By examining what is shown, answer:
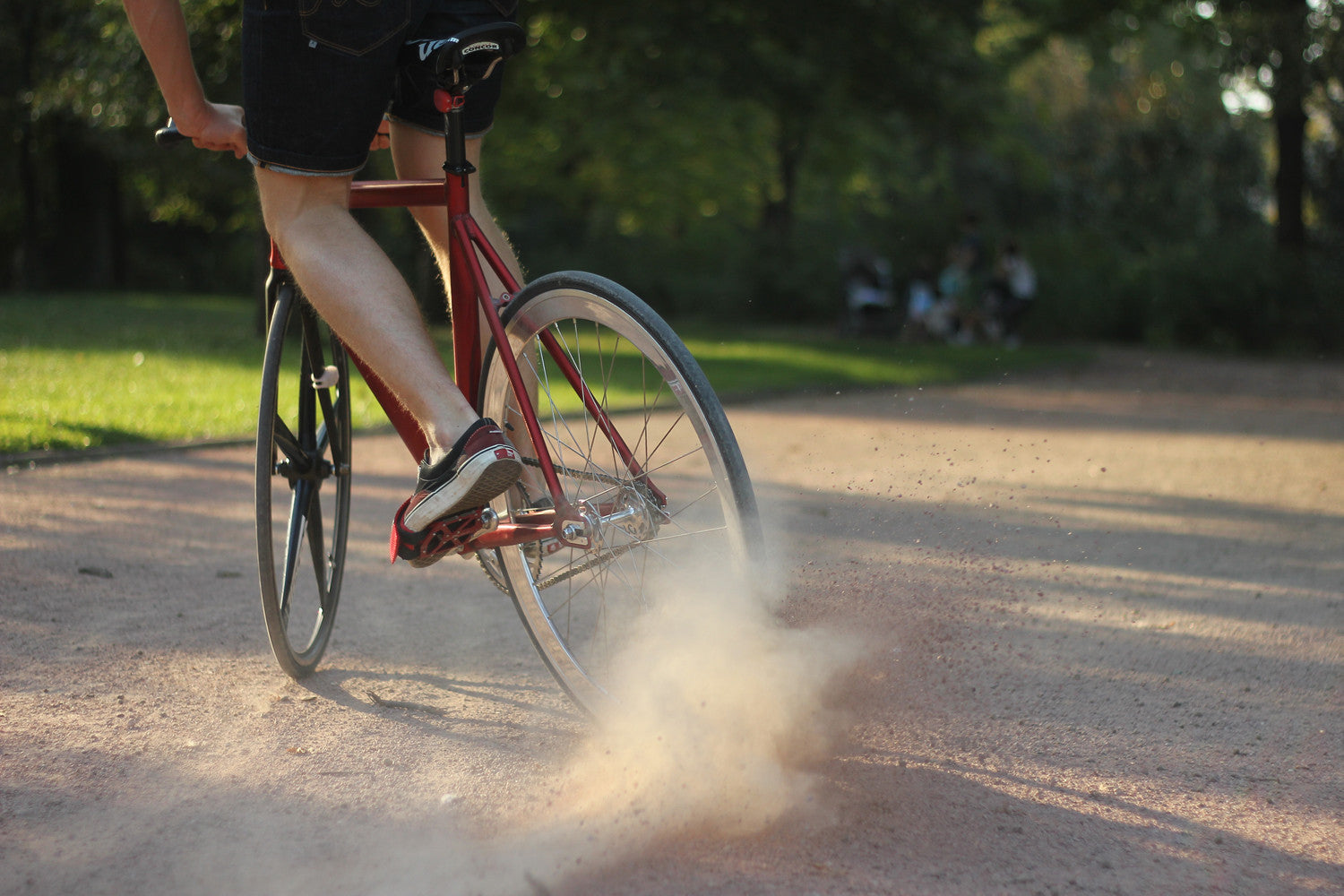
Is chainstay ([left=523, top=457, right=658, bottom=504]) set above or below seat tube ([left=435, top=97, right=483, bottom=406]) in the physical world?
below

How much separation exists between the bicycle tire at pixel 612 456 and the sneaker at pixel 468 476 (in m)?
0.20

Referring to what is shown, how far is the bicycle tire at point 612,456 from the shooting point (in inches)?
90.2

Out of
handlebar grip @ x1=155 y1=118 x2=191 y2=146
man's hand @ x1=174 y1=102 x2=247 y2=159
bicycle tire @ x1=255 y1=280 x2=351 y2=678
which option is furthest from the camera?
bicycle tire @ x1=255 y1=280 x2=351 y2=678

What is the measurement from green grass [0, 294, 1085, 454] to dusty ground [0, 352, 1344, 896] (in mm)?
1595

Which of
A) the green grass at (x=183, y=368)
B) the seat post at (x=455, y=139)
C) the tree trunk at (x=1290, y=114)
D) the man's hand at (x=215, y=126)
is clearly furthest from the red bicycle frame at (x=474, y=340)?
the tree trunk at (x=1290, y=114)

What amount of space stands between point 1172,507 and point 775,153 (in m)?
19.5

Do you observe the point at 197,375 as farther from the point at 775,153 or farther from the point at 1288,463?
the point at 775,153

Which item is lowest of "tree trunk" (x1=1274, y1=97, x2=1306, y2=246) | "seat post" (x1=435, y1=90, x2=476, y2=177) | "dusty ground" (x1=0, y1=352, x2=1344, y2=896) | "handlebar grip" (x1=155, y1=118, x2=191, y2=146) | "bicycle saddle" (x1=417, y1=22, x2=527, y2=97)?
"dusty ground" (x1=0, y1=352, x2=1344, y2=896)

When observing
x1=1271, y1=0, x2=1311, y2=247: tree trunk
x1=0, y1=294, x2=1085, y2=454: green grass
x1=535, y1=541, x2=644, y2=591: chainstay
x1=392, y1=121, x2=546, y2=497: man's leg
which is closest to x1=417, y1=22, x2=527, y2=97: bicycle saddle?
x1=392, y1=121, x2=546, y2=497: man's leg

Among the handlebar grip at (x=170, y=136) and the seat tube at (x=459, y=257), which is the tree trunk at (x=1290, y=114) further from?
the handlebar grip at (x=170, y=136)

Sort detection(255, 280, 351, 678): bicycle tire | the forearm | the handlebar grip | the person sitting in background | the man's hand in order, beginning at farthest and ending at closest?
the person sitting in background < detection(255, 280, 351, 678): bicycle tire < the handlebar grip < the man's hand < the forearm

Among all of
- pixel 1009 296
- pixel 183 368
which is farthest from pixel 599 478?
pixel 1009 296

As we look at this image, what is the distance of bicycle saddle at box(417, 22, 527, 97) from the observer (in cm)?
247

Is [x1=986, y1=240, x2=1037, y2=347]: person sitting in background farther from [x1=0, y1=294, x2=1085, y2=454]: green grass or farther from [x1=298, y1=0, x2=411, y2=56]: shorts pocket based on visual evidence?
[x1=298, y1=0, x2=411, y2=56]: shorts pocket
